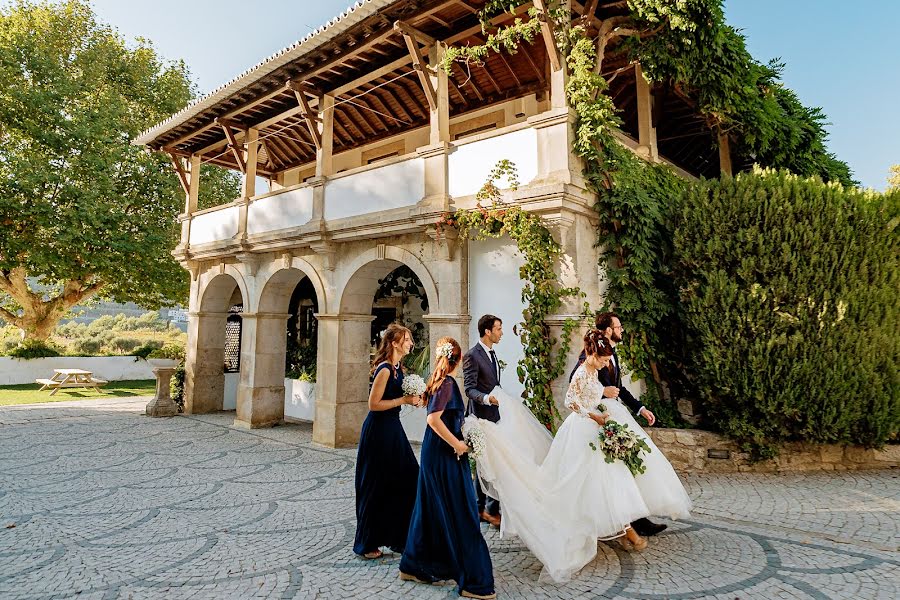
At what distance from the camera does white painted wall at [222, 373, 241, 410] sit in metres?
13.6

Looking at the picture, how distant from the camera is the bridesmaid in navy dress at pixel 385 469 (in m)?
4.14

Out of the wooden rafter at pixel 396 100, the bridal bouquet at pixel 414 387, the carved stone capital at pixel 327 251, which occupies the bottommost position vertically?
the bridal bouquet at pixel 414 387

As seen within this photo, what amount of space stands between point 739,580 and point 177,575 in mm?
4363

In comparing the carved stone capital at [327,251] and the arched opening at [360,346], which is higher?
the carved stone capital at [327,251]

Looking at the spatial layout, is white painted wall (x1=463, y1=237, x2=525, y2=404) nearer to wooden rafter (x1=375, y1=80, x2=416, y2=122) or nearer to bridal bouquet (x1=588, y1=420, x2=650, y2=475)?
bridal bouquet (x1=588, y1=420, x2=650, y2=475)

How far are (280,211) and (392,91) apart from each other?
3712mm

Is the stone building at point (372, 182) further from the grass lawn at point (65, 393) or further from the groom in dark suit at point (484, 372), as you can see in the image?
the grass lawn at point (65, 393)

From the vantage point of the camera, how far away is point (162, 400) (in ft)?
40.8

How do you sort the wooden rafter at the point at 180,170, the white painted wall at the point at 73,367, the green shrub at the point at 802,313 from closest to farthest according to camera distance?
the green shrub at the point at 802,313, the wooden rafter at the point at 180,170, the white painted wall at the point at 73,367

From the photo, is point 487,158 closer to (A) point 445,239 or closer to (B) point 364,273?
(A) point 445,239

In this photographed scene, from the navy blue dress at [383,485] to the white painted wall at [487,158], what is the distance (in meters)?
3.69

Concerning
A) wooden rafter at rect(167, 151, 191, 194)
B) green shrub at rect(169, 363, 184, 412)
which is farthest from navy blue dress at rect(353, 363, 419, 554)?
wooden rafter at rect(167, 151, 191, 194)

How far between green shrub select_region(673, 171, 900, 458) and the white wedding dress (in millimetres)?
2980

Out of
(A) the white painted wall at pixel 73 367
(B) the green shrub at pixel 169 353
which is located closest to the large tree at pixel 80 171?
(A) the white painted wall at pixel 73 367
